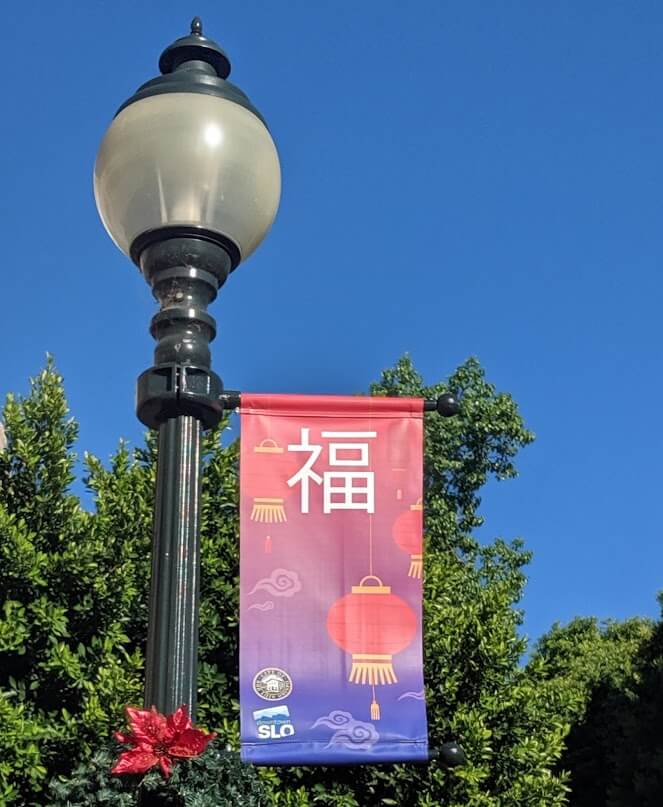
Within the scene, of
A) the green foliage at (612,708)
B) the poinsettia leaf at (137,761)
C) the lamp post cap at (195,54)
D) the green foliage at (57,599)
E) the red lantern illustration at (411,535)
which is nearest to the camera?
the poinsettia leaf at (137,761)

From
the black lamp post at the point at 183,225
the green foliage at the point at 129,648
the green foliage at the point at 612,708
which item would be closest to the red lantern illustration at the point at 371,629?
the black lamp post at the point at 183,225

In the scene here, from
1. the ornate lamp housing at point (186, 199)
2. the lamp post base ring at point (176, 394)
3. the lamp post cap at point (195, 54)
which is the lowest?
the lamp post base ring at point (176, 394)

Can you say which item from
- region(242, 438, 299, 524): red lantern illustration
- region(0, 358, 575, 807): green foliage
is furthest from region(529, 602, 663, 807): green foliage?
region(242, 438, 299, 524): red lantern illustration

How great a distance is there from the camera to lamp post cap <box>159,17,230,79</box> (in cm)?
446

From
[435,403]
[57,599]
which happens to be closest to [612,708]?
[57,599]

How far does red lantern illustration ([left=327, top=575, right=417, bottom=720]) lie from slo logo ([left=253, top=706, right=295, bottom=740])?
0.25 metres

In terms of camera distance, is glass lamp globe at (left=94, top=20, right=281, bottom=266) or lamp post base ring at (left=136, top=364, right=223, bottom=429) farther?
glass lamp globe at (left=94, top=20, right=281, bottom=266)

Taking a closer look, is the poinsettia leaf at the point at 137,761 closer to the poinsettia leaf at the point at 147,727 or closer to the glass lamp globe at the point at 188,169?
the poinsettia leaf at the point at 147,727

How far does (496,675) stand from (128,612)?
408 cm

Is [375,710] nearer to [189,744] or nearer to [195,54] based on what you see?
[189,744]

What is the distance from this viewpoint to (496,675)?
12.5 m

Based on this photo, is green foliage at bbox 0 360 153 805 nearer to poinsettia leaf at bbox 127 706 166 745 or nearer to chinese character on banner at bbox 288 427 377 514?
chinese character on banner at bbox 288 427 377 514

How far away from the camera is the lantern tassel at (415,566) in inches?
159

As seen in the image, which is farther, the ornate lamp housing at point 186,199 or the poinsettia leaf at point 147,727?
the ornate lamp housing at point 186,199
